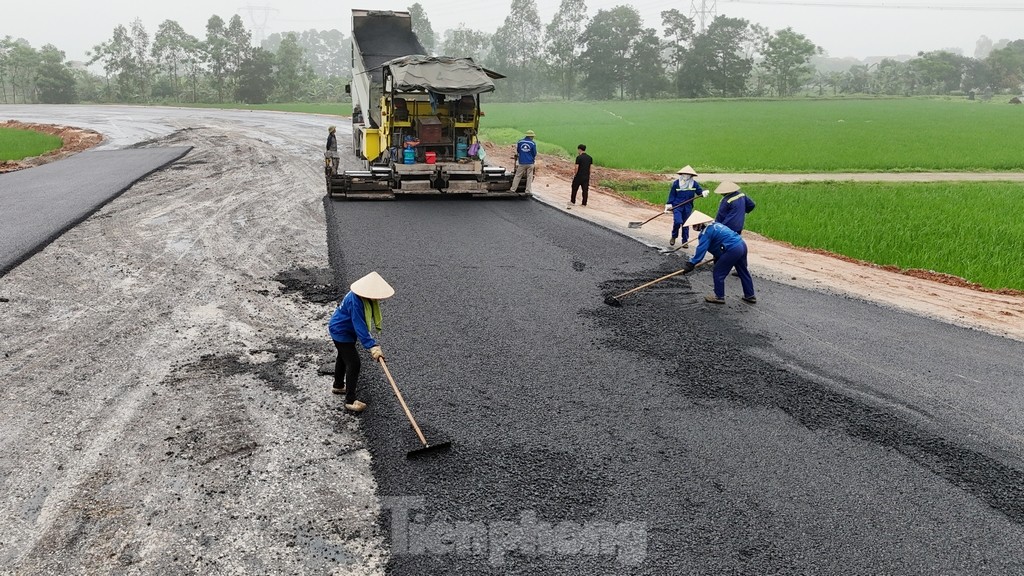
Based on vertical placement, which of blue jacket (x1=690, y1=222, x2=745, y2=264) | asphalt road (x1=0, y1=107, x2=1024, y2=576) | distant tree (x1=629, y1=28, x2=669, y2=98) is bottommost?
asphalt road (x1=0, y1=107, x2=1024, y2=576)

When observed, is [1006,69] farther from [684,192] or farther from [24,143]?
[24,143]

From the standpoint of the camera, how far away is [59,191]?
1381 cm

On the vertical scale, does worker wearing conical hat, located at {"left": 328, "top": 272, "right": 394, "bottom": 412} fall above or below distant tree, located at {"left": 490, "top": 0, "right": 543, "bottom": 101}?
below

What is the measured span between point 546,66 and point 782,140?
181ft

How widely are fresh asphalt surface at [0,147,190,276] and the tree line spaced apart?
4056cm

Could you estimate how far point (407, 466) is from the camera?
488 centimetres

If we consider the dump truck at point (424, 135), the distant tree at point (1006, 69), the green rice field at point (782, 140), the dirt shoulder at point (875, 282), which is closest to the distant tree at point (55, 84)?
the green rice field at point (782, 140)

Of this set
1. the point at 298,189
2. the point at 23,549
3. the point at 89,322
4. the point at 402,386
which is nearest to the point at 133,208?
the point at 298,189

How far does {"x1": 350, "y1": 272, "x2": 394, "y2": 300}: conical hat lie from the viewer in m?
5.22

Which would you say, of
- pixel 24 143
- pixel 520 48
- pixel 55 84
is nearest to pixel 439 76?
pixel 24 143

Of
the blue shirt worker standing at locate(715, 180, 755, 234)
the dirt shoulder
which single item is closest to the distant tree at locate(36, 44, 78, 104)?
the dirt shoulder

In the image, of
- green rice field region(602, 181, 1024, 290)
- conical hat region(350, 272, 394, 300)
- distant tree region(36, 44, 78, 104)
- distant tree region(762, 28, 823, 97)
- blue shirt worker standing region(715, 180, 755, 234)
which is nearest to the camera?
conical hat region(350, 272, 394, 300)

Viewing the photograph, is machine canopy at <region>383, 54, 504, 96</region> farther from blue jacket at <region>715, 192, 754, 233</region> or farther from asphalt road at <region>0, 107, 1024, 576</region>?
blue jacket at <region>715, 192, 754, 233</region>

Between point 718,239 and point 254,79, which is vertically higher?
point 254,79
